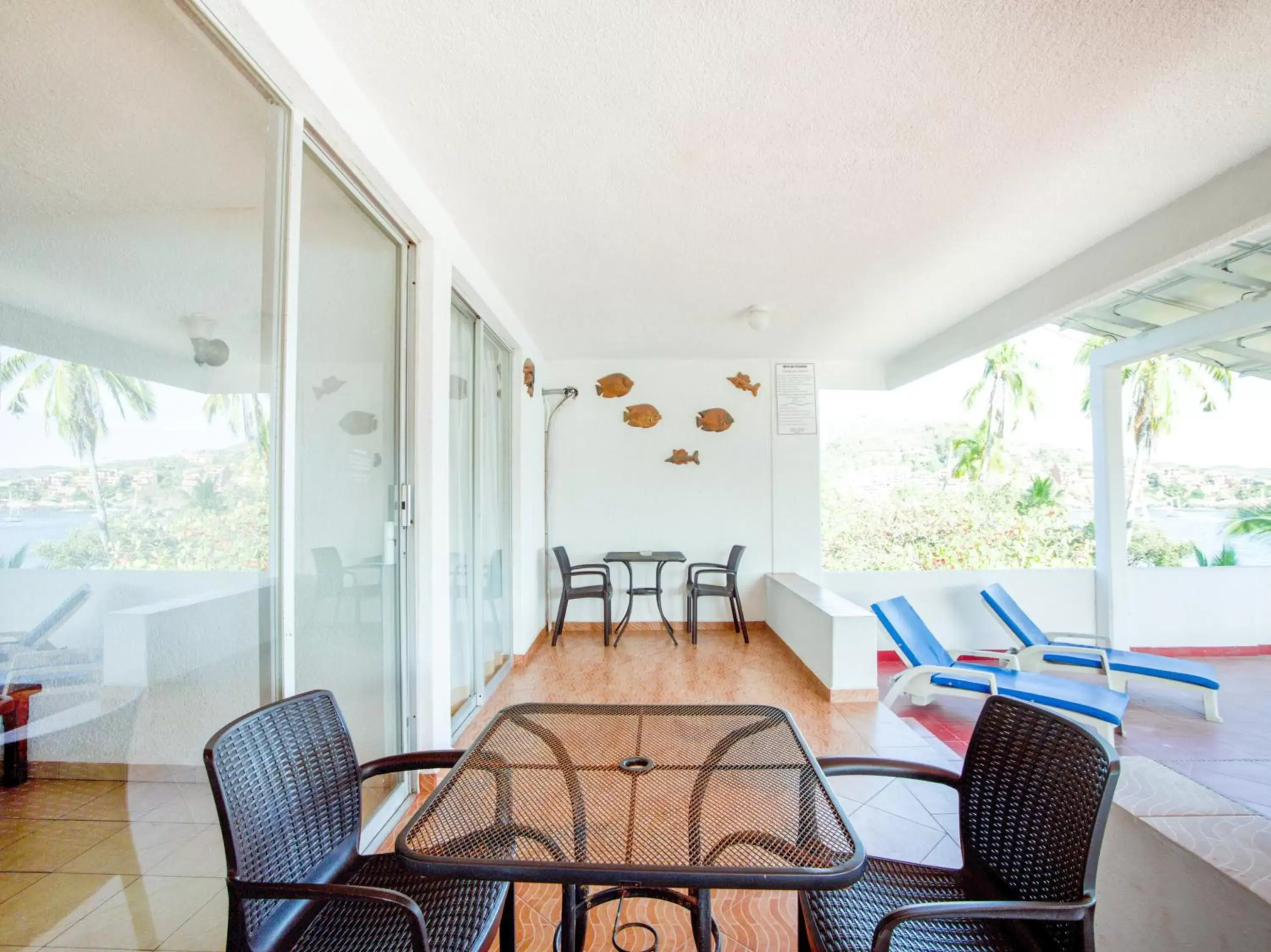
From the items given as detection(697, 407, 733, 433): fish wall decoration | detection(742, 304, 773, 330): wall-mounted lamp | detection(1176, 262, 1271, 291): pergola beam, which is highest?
detection(1176, 262, 1271, 291): pergola beam

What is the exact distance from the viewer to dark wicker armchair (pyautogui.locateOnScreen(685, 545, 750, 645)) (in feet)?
15.4

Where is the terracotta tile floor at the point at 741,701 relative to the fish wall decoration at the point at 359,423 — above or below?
below

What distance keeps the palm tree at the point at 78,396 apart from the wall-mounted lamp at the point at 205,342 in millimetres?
173

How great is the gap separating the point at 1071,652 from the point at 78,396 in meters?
5.40

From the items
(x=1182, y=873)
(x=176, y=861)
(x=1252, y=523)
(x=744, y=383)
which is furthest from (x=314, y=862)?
(x=1252, y=523)

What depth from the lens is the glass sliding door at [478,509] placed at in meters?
2.88

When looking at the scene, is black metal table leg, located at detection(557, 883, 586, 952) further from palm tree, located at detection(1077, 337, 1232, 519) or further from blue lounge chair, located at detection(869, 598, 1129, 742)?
palm tree, located at detection(1077, 337, 1232, 519)

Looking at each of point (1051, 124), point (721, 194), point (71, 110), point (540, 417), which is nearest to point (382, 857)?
point (71, 110)

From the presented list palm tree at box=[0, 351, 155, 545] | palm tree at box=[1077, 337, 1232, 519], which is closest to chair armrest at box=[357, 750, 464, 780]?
palm tree at box=[0, 351, 155, 545]

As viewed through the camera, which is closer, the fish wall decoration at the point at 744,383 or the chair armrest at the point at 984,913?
the chair armrest at the point at 984,913

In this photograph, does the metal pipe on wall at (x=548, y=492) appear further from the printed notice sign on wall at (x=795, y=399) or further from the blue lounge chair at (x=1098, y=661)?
the blue lounge chair at (x=1098, y=661)

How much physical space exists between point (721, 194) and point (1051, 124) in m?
1.14

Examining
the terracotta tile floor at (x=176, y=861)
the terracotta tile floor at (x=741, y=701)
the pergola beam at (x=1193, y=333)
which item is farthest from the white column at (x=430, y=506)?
the pergola beam at (x=1193, y=333)

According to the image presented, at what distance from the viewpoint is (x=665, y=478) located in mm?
5352
